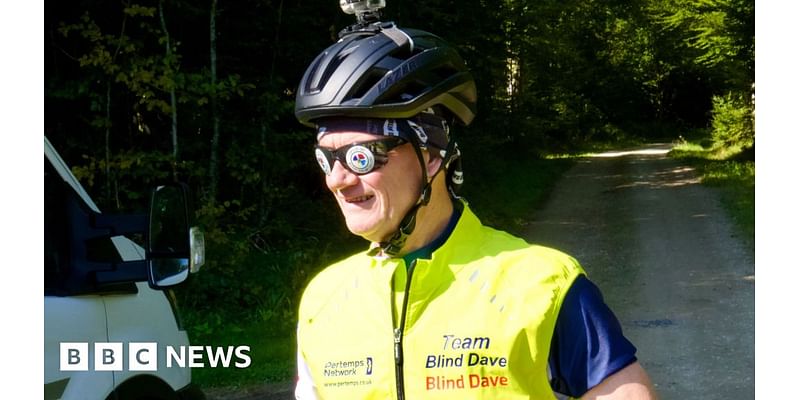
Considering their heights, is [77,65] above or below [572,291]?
above

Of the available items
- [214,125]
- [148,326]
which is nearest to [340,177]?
[148,326]

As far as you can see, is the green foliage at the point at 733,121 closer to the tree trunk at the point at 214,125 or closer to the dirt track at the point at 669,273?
the dirt track at the point at 669,273

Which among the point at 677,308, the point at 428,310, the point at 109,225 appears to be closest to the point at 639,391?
the point at 428,310

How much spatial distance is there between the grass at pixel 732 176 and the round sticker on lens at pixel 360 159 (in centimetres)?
918

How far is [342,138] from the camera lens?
1.70 metres

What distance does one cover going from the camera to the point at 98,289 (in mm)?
2455

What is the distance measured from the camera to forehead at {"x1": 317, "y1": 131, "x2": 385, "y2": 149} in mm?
1674

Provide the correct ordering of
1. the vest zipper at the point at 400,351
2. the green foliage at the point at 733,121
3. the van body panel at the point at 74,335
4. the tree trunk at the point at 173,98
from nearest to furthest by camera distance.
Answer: the vest zipper at the point at 400,351 < the van body panel at the point at 74,335 < the tree trunk at the point at 173,98 < the green foliage at the point at 733,121

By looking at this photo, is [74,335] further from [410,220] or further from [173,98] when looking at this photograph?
[173,98]

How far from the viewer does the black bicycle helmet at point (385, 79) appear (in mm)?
1687

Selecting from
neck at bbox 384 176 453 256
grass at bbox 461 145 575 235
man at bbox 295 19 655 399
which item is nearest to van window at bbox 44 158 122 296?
man at bbox 295 19 655 399

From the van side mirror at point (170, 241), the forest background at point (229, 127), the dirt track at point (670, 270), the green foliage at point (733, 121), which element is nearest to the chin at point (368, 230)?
the van side mirror at point (170, 241)
